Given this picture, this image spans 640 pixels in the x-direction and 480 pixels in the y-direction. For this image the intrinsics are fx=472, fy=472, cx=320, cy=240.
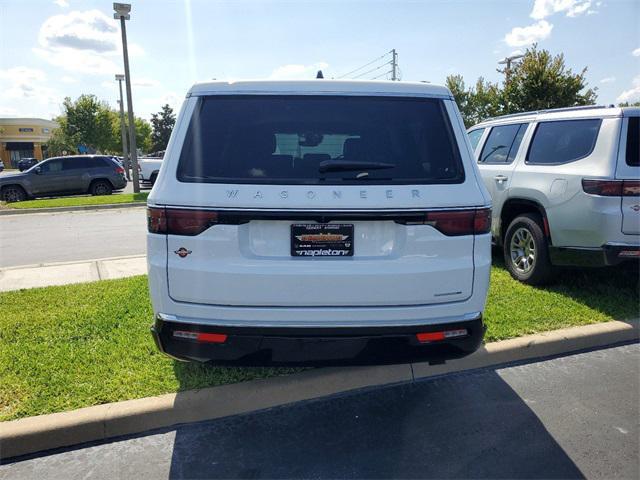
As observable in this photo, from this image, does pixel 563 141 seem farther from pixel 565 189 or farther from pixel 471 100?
pixel 471 100

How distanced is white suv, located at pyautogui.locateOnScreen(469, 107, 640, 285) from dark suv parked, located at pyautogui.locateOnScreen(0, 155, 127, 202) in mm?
17768

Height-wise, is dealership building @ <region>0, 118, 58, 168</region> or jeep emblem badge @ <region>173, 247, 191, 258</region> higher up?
dealership building @ <region>0, 118, 58, 168</region>

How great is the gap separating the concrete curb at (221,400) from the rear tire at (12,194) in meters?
18.9

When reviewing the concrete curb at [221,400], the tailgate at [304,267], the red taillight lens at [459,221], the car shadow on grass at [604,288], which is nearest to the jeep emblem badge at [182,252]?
the tailgate at [304,267]

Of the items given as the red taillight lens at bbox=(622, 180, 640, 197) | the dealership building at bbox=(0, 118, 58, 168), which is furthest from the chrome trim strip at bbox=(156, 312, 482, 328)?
the dealership building at bbox=(0, 118, 58, 168)

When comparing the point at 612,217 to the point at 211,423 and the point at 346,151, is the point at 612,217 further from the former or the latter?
the point at 211,423

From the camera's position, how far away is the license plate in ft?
8.17

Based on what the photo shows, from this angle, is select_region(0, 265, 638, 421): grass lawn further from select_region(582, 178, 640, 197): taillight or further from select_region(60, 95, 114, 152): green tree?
select_region(60, 95, 114, 152): green tree

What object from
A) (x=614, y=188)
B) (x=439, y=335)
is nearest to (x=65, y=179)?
(x=614, y=188)

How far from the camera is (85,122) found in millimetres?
46844

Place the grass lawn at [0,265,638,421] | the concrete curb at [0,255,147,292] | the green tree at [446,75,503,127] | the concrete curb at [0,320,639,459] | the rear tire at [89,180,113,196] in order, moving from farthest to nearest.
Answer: the green tree at [446,75,503,127]
the rear tire at [89,180,113,196]
the concrete curb at [0,255,147,292]
the grass lawn at [0,265,638,421]
the concrete curb at [0,320,639,459]

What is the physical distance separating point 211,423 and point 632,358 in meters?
3.42

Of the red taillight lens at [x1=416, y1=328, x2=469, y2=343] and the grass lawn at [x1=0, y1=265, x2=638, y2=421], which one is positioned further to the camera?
the grass lawn at [x1=0, y1=265, x2=638, y2=421]

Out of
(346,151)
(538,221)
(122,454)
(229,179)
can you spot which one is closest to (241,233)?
(229,179)
